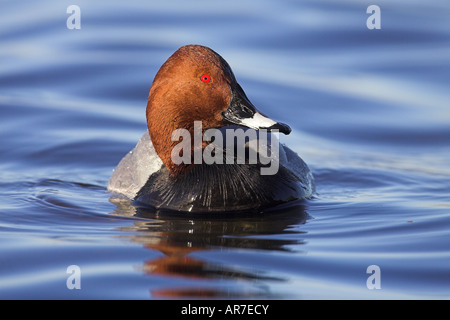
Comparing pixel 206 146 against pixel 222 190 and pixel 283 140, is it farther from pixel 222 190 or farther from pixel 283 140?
pixel 283 140

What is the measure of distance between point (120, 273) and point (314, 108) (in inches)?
226

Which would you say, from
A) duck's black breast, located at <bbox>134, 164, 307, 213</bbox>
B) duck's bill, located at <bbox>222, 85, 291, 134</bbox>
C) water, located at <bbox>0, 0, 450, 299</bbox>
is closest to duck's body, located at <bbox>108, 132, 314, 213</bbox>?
duck's black breast, located at <bbox>134, 164, 307, 213</bbox>

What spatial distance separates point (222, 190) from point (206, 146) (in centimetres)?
44

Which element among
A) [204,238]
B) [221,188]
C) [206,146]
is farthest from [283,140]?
[204,238]

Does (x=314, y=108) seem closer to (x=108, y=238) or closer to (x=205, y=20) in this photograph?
(x=205, y=20)

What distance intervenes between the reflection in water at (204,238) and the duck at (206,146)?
0.14m

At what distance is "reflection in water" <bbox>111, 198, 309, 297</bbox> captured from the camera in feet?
17.4

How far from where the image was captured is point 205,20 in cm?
1280

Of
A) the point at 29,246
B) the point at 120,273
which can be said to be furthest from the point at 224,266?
the point at 29,246

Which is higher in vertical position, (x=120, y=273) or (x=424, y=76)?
(x=424, y=76)

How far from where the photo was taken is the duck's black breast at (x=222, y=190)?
6746 millimetres

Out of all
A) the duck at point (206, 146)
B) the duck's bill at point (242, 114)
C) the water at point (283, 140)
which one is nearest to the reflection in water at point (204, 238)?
the water at point (283, 140)

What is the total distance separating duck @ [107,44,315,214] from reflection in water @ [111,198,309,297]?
140 mm
